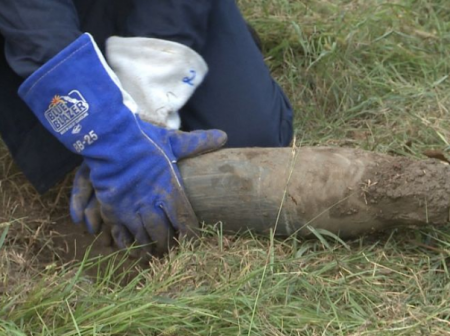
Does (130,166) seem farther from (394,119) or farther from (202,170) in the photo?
(394,119)

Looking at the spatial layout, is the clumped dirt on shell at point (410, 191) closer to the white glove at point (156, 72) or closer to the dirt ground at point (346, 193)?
the dirt ground at point (346, 193)

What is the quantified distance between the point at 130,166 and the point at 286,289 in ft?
1.31

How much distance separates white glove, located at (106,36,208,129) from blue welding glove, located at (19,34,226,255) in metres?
0.09

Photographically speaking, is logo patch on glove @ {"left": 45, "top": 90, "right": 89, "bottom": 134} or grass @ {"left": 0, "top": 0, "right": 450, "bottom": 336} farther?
logo patch on glove @ {"left": 45, "top": 90, "right": 89, "bottom": 134}

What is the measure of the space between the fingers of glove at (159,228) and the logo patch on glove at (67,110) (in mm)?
228

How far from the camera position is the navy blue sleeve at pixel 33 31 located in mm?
1765

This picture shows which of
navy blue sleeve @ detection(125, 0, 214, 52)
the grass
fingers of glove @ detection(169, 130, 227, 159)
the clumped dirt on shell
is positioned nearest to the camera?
the grass

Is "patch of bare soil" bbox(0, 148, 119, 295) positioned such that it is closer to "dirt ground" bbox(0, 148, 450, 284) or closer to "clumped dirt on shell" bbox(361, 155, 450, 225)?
"dirt ground" bbox(0, 148, 450, 284)

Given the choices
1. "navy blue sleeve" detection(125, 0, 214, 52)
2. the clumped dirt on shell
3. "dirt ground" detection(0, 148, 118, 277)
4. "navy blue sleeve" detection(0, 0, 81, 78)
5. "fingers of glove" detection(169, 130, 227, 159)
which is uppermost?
"navy blue sleeve" detection(0, 0, 81, 78)

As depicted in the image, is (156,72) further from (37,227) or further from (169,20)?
(37,227)

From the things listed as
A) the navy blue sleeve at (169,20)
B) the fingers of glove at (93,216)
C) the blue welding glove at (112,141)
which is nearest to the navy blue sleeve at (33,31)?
the blue welding glove at (112,141)

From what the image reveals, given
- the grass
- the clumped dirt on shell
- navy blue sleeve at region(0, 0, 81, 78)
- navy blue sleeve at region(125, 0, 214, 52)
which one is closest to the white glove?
navy blue sleeve at region(125, 0, 214, 52)

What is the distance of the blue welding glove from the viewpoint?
1.73 metres

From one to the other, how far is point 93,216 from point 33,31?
0.40 m
